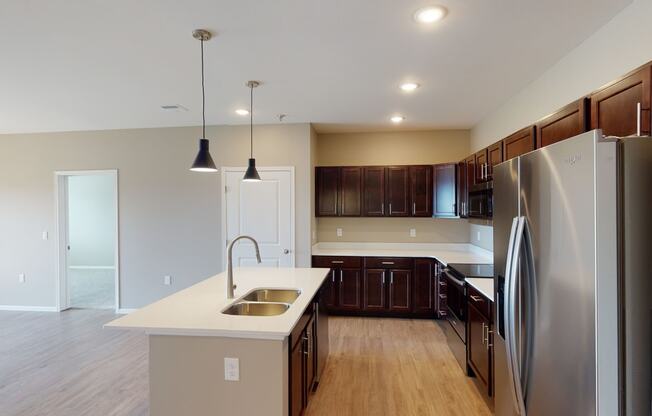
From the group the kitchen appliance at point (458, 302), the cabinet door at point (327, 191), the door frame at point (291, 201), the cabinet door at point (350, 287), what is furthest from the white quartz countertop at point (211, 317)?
the cabinet door at point (327, 191)

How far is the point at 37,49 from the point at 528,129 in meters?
3.56

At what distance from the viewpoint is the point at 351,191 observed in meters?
4.68

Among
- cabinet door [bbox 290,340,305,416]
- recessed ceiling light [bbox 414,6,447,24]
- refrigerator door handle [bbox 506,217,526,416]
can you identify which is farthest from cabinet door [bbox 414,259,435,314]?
recessed ceiling light [bbox 414,6,447,24]

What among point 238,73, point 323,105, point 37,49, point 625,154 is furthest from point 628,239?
point 37,49

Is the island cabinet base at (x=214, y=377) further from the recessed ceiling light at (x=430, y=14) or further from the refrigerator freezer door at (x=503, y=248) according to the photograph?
the recessed ceiling light at (x=430, y=14)

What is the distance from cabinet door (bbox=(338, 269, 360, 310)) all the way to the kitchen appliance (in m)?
1.22

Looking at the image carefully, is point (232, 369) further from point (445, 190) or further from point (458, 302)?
point (445, 190)

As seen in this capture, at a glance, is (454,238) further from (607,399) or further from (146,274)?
(146,274)

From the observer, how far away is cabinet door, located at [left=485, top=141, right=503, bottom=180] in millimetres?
2787

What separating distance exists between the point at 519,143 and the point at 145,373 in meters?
3.77

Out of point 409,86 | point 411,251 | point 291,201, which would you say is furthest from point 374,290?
point 409,86

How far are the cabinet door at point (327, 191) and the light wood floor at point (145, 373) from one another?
5.10 ft

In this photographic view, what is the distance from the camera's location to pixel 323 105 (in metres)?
3.59

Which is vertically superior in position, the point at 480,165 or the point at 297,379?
the point at 480,165
